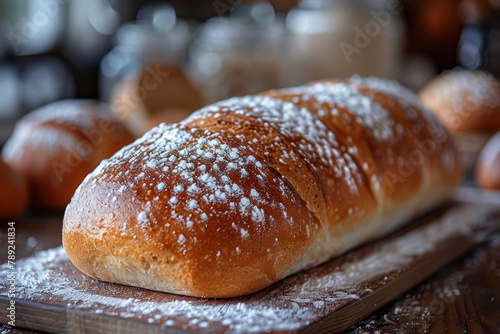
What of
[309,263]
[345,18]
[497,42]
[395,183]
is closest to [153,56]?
[345,18]

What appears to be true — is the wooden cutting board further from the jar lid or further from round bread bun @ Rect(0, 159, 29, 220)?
A: the jar lid

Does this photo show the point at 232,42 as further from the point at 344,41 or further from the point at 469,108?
the point at 469,108

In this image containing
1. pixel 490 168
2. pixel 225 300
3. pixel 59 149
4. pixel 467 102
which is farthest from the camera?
pixel 467 102

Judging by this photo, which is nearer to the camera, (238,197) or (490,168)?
(238,197)

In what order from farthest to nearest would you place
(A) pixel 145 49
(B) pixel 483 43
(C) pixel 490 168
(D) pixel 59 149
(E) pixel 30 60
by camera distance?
(E) pixel 30 60 → (B) pixel 483 43 → (A) pixel 145 49 → (C) pixel 490 168 → (D) pixel 59 149

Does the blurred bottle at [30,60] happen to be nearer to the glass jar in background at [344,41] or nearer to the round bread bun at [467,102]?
the glass jar in background at [344,41]

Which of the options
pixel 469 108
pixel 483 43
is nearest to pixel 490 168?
pixel 469 108

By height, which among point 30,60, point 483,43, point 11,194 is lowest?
point 30,60

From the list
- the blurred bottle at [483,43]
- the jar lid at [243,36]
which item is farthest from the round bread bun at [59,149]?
the blurred bottle at [483,43]
